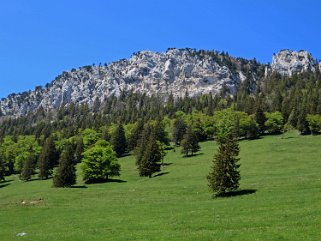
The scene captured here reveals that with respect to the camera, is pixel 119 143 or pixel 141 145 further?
pixel 119 143

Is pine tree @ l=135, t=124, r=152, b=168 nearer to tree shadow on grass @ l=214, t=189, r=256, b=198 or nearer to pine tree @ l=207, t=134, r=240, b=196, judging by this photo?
pine tree @ l=207, t=134, r=240, b=196

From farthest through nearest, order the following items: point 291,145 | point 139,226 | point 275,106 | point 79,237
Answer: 1. point 275,106
2. point 291,145
3. point 139,226
4. point 79,237

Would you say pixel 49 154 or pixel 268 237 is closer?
pixel 268 237

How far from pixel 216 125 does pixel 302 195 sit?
108868 mm

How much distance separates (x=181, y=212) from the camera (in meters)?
41.6

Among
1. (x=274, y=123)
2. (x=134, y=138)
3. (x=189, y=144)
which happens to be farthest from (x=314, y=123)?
(x=134, y=138)

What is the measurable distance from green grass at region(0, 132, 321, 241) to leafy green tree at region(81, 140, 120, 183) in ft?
35.5

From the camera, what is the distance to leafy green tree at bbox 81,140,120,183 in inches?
3625

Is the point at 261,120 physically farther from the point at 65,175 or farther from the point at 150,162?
the point at 65,175

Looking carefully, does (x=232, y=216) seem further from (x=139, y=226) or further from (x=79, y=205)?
(x=79, y=205)

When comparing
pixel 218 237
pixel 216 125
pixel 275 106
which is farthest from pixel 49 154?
pixel 275 106

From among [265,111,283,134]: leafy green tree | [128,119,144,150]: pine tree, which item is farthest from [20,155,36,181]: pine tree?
[265,111,283,134]: leafy green tree

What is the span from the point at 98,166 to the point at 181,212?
176 feet

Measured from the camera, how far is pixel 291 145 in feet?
365
